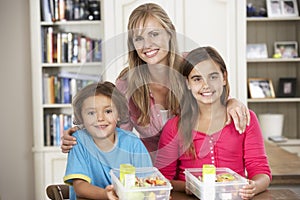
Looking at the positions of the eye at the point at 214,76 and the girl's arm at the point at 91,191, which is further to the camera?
the eye at the point at 214,76

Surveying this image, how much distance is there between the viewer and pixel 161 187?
1.44 meters

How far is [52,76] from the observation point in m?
4.36

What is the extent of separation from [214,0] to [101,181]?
95.2 inches

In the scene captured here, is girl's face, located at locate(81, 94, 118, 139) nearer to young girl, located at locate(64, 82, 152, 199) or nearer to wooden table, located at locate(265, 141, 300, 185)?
young girl, located at locate(64, 82, 152, 199)

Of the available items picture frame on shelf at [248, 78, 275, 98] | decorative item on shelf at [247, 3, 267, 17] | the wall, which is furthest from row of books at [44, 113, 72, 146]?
decorative item on shelf at [247, 3, 267, 17]

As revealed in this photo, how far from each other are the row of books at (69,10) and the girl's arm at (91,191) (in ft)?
9.23

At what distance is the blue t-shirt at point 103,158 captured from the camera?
161 cm

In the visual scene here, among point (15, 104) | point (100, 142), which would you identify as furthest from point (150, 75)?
point (15, 104)

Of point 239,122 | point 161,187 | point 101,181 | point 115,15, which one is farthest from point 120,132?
point 115,15

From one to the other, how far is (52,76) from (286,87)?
1863mm

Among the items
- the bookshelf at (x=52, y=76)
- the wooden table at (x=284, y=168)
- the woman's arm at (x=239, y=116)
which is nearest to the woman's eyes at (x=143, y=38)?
the woman's arm at (x=239, y=116)

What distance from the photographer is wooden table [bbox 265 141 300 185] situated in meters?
2.47

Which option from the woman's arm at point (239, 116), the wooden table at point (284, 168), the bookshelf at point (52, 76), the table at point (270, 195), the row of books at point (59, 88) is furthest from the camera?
the row of books at point (59, 88)

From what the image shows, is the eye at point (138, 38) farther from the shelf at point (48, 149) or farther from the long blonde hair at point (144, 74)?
the shelf at point (48, 149)
